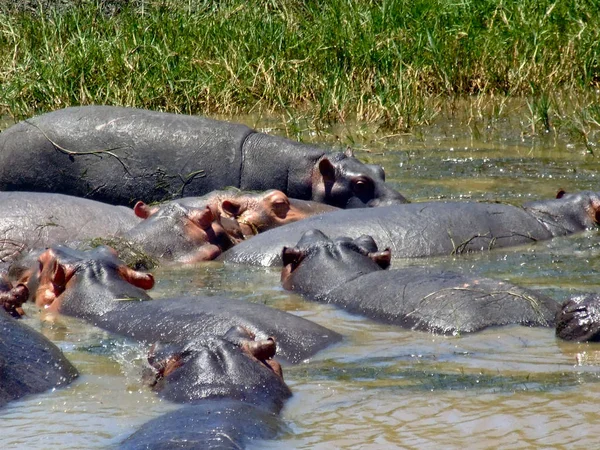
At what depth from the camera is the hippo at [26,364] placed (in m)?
3.86

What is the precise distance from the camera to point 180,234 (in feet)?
22.2

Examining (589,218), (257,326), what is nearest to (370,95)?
(589,218)

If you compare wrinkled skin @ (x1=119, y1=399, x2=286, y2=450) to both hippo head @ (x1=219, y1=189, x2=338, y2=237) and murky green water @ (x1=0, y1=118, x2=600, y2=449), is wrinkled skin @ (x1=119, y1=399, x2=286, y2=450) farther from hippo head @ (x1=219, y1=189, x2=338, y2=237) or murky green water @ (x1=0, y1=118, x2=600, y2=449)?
hippo head @ (x1=219, y1=189, x2=338, y2=237)

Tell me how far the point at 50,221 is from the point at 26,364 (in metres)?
3.09

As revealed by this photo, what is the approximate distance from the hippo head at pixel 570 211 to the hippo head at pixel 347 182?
1.15 meters

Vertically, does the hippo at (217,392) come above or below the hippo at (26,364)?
above

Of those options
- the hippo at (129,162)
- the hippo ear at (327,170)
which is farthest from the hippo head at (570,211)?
the hippo ear at (327,170)

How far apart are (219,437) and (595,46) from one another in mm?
8381

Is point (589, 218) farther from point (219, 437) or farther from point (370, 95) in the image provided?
point (219, 437)

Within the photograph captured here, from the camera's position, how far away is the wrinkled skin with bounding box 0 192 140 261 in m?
6.82

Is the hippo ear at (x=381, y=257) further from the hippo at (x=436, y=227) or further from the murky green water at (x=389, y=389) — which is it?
the hippo at (x=436, y=227)

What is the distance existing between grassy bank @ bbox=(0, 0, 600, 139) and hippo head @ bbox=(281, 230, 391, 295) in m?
4.27

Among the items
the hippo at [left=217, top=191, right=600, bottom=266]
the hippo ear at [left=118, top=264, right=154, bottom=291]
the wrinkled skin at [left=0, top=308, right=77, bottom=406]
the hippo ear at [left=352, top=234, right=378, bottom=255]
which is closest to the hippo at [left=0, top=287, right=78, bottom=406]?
the wrinkled skin at [left=0, top=308, right=77, bottom=406]

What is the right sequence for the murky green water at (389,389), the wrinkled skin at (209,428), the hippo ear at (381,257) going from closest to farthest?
the wrinkled skin at (209,428) → the murky green water at (389,389) → the hippo ear at (381,257)
